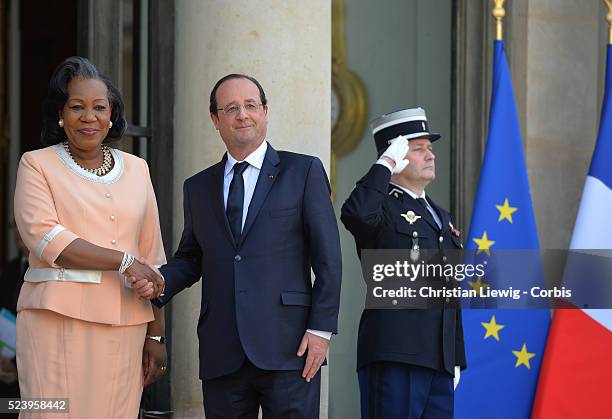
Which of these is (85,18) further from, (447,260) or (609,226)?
(609,226)

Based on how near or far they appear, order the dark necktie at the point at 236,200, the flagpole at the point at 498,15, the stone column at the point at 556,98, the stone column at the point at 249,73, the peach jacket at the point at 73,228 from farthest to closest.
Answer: the stone column at the point at 556,98, the flagpole at the point at 498,15, the stone column at the point at 249,73, the dark necktie at the point at 236,200, the peach jacket at the point at 73,228

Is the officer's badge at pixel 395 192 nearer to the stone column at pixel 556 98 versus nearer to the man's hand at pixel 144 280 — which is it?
the man's hand at pixel 144 280

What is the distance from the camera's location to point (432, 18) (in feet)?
21.3

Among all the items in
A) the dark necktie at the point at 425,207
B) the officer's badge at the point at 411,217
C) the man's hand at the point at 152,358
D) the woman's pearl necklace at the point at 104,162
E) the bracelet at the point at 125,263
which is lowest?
the man's hand at the point at 152,358

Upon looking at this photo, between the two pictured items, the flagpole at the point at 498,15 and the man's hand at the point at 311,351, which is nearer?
the man's hand at the point at 311,351

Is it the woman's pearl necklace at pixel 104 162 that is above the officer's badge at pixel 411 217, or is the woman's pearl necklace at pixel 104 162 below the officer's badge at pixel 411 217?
above

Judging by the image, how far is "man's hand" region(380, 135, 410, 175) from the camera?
444 cm

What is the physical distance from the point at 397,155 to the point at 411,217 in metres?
0.26

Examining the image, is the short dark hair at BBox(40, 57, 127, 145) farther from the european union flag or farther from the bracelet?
the european union flag

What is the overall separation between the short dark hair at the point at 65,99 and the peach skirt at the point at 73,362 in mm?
625

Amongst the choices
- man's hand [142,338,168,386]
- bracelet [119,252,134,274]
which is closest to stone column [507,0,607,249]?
man's hand [142,338,168,386]

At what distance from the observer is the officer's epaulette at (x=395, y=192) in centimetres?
457

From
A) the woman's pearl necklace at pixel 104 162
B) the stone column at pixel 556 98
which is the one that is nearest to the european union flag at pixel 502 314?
the stone column at pixel 556 98

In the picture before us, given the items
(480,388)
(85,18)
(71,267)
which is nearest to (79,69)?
(71,267)
